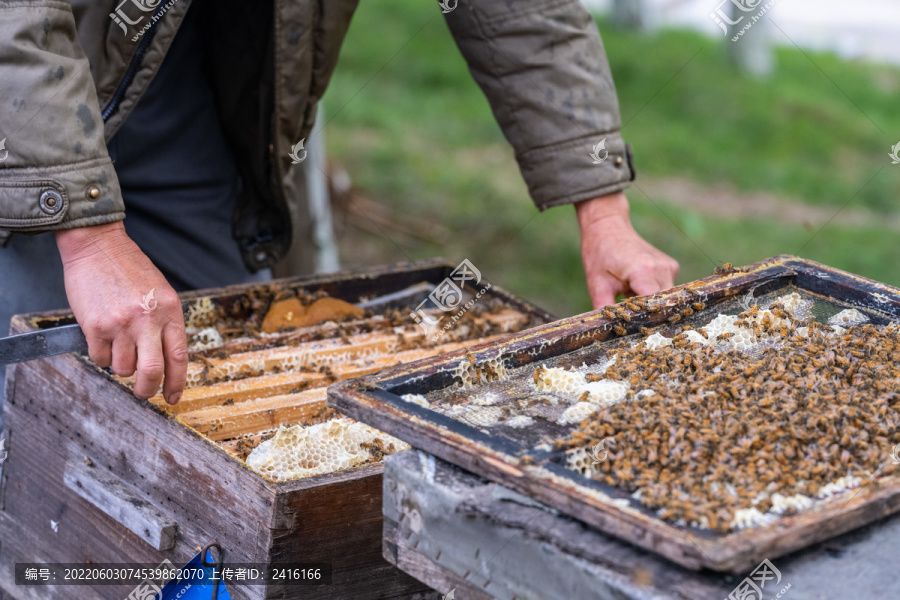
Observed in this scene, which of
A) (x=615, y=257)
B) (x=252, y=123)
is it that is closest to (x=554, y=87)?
(x=615, y=257)

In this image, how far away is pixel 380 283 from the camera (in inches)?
128

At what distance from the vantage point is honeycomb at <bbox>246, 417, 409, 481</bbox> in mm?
2008

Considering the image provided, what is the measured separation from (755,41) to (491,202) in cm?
712

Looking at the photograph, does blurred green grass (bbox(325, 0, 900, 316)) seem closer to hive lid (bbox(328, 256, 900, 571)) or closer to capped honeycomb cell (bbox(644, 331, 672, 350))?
hive lid (bbox(328, 256, 900, 571))

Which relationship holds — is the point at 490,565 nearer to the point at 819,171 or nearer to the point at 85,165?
the point at 85,165

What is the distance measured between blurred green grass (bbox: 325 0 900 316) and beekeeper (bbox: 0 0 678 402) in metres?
2.88

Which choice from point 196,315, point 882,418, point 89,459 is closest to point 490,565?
point 882,418

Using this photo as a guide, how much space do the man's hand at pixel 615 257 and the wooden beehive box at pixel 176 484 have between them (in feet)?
2.54

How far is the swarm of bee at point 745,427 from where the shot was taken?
144 centimetres

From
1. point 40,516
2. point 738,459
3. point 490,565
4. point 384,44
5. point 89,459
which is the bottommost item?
point 40,516

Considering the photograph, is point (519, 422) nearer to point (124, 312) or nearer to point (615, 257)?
point (124, 312)

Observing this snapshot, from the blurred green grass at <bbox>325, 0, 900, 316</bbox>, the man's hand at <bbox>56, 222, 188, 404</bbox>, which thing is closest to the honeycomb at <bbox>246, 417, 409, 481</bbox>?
the man's hand at <bbox>56, 222, 188, 404</bbox>

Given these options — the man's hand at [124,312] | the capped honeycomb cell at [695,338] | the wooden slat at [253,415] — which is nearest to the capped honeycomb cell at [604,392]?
the capped honeycomb cell at [695,338]

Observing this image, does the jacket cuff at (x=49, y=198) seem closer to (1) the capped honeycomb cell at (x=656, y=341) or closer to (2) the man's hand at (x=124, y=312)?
(2) the man's hand at (x=124, y=312)
